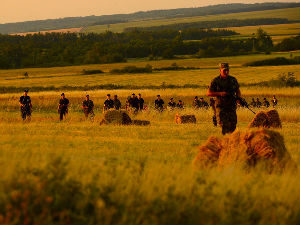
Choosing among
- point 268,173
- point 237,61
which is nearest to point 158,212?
point 268,173

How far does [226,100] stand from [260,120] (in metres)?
7.63

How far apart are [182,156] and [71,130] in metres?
8.87

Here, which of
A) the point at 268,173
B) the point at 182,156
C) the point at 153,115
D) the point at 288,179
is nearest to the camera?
the point at 288,179

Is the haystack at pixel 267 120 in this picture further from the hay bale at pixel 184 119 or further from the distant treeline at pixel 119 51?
the distant treeline at pixel 119 51

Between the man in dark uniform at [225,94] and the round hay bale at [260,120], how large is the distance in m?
6.57

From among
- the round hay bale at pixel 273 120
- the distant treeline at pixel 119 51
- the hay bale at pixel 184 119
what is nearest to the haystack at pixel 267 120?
the round hay bale at pixel 273 120

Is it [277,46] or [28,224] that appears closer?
[28,224]

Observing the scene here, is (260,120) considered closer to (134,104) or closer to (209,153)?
(209,153)

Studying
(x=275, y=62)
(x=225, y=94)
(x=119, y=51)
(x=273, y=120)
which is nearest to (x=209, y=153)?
(x=225, y=94)

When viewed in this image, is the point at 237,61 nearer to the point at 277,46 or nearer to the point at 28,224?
the point at 277,46

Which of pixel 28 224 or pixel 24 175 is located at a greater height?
pixel 24 175

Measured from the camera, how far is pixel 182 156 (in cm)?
1288

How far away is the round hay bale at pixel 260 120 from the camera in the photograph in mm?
20094

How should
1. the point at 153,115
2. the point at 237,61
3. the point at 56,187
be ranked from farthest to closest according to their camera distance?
the point at 237,61
the point at 153,115
the point at 56,187
